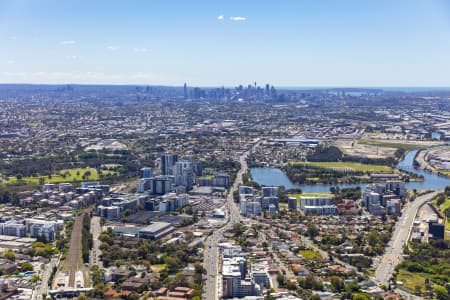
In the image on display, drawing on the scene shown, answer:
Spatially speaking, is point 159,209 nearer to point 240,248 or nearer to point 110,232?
point 110,232

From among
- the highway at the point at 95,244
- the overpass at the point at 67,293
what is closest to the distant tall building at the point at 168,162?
the highway at the point at 95,244

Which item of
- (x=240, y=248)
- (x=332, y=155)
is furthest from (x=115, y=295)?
(x=332, y=155)

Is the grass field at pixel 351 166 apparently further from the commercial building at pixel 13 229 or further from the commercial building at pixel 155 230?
the commercial building at pixel 13 229

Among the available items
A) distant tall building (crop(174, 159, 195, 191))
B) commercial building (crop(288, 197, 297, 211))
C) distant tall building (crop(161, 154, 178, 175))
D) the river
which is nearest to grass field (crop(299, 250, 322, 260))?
commercial building (crop(288, 197, 297, 211))

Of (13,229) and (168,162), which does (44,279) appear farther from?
(168,162)

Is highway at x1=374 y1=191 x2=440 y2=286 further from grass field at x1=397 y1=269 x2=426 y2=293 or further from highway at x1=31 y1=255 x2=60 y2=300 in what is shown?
highway at x1=31 y1=255 x2=60 y2=300

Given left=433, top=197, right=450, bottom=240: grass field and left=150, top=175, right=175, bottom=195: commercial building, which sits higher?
left=150, top=175, right=175, bottom=195: commercial building
